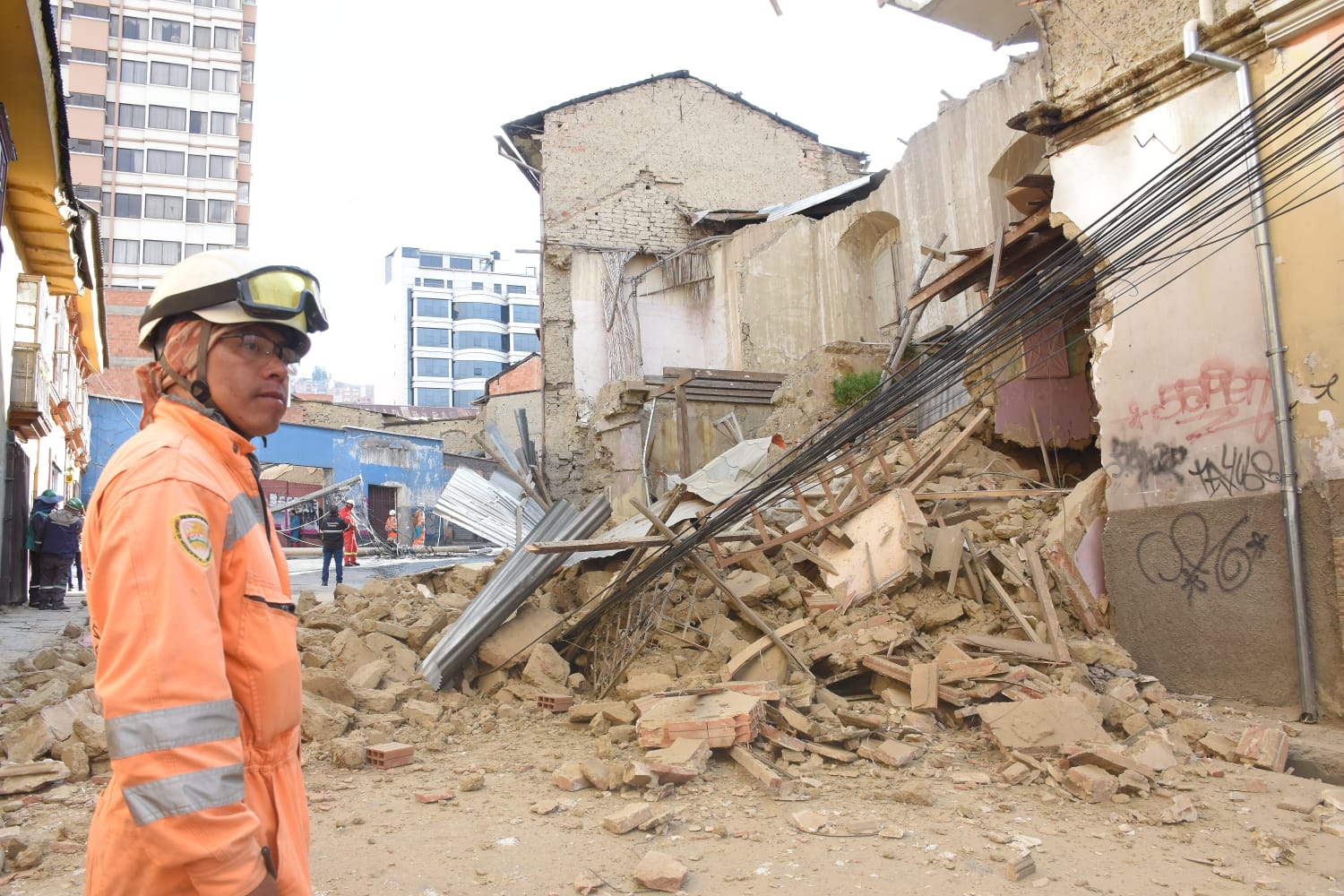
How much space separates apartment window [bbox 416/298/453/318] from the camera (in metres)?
86.1

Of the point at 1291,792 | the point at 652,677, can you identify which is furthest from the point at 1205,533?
the point at 652,677

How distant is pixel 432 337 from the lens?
8662 cm

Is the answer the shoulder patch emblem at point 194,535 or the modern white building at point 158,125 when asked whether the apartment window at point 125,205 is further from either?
the shoulder patch emblem at point 194,535

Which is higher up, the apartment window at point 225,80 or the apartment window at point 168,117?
the apartment window at point 225,80

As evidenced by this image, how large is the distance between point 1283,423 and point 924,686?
2.99 metres

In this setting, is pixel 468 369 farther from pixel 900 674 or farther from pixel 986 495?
pixel 900 674

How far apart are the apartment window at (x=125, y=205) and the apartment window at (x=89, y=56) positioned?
8.00 m

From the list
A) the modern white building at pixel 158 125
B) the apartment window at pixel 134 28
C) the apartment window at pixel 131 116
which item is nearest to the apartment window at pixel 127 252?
the modern white building at pixel 158 125

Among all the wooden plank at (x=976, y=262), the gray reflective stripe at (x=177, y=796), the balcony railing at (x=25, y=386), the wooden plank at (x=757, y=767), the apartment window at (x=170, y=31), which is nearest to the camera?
the gray reflective stripe at (x=177, y=796)

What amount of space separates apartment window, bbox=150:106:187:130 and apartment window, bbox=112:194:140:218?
15.5ft

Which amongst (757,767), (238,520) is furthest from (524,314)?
(238,520)

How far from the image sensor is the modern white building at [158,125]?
→ 174ft

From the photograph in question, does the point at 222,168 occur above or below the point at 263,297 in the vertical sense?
above

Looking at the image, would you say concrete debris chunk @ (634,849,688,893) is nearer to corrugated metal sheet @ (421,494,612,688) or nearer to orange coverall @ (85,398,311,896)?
orange coverall @ (85,398,311,896)
